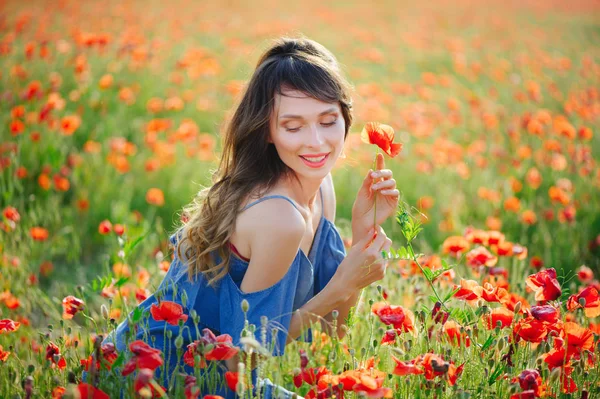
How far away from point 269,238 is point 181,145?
9.42 ft

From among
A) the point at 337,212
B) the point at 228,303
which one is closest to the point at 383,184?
the point at 228,303

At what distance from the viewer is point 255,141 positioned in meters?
2.30

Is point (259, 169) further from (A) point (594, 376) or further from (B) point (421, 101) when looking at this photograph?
(B) point (421, 101)

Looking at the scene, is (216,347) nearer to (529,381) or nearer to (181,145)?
(529,381)

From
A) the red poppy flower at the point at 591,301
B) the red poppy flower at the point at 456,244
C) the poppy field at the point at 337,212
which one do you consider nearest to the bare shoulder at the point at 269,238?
the poppy field at the point at 337,212

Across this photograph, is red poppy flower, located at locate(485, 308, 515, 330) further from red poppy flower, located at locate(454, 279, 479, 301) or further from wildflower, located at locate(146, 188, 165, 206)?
wildflower, located at locate(146, 188, 165, 206)

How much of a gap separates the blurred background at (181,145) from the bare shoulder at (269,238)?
39 cm

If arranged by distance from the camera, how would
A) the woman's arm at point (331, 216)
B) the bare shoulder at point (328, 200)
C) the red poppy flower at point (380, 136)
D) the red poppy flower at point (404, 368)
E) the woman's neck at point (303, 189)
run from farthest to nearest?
the bare shoulder at point (328, 200) → the woman's arm at point (331, 216) → the woman's neck at point (303, 189) → the red poppy flower at point (380, 136) → the red poppy flower at point (404, 368)

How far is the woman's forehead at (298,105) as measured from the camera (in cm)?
217

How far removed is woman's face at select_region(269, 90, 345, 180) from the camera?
2.17 m

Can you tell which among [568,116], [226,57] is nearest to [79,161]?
[226,57]

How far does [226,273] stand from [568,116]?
4874mm

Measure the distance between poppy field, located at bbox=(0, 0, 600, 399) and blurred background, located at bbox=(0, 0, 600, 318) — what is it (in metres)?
0.02

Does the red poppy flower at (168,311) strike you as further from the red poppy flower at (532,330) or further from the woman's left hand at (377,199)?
the red poppy flower at (532,330)
